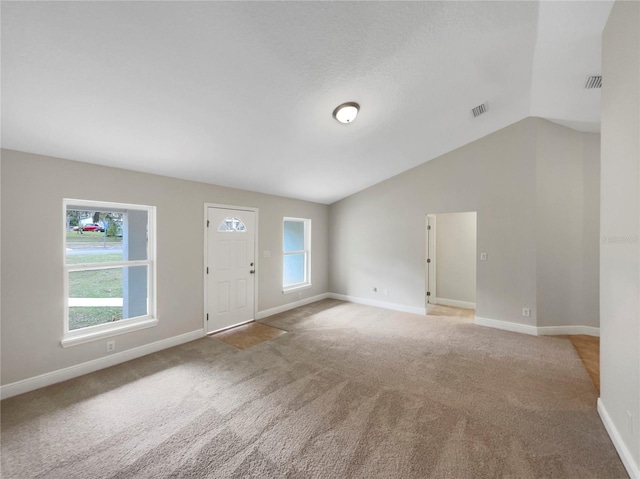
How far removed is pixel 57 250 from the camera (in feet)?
8.41

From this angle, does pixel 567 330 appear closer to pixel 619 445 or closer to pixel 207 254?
pixel 619 445

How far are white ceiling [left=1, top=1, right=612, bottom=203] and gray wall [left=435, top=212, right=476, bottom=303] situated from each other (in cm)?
241

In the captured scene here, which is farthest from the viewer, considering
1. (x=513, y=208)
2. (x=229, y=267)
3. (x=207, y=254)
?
(x=229, y=267)

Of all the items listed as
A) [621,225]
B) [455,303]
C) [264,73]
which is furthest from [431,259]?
[264,73]

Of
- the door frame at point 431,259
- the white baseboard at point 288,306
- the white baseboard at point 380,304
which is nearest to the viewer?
the white baseboard at point 288,306

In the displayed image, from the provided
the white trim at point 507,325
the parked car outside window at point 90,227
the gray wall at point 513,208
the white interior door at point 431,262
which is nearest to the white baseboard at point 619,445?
the white trim at point 507,325

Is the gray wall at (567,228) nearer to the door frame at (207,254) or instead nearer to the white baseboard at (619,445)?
the white baseboard at (619,445)

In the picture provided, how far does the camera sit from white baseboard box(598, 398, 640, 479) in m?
1.53

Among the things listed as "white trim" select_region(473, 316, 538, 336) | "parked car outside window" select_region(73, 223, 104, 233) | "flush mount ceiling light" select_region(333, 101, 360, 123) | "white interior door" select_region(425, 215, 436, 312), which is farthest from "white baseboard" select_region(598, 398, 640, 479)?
"parked car outside window" select_region(73, 223, 104, 233)

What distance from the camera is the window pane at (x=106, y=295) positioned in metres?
2.88

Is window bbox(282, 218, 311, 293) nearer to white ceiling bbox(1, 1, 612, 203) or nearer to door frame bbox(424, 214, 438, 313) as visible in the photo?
white ceiling bbox(1, 1, 612, 203)

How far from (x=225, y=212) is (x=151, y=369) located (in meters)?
2.26

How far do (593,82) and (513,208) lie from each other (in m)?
1.70

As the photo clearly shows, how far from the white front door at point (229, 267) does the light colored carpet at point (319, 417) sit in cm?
77
